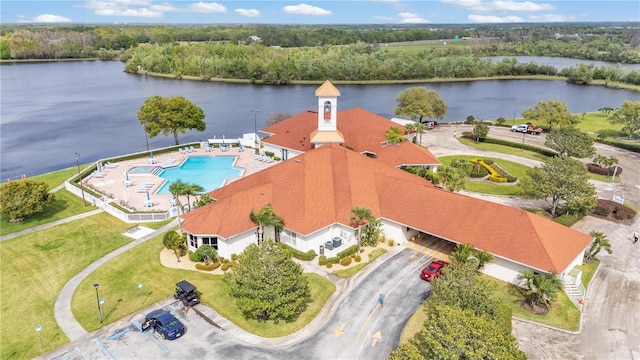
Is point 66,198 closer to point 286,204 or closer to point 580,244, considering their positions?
point 286,204

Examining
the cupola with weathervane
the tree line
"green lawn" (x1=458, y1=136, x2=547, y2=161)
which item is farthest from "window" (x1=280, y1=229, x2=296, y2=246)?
the tree line

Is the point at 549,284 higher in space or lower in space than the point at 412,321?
higher

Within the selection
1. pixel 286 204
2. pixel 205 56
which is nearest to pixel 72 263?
pixel 286 204

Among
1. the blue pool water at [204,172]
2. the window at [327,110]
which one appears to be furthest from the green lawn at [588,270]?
the blue pool water at [204,172]

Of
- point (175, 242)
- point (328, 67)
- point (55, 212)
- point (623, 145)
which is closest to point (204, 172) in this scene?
point (55, 212)

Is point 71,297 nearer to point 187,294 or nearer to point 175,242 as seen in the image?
point 175,242

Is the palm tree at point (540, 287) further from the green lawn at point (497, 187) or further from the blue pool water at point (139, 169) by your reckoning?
the blue pool water at point (139, 169)

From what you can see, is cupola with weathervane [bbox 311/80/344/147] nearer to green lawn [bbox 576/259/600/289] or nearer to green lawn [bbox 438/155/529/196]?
green lawn [bbox 438/155/529/196]
